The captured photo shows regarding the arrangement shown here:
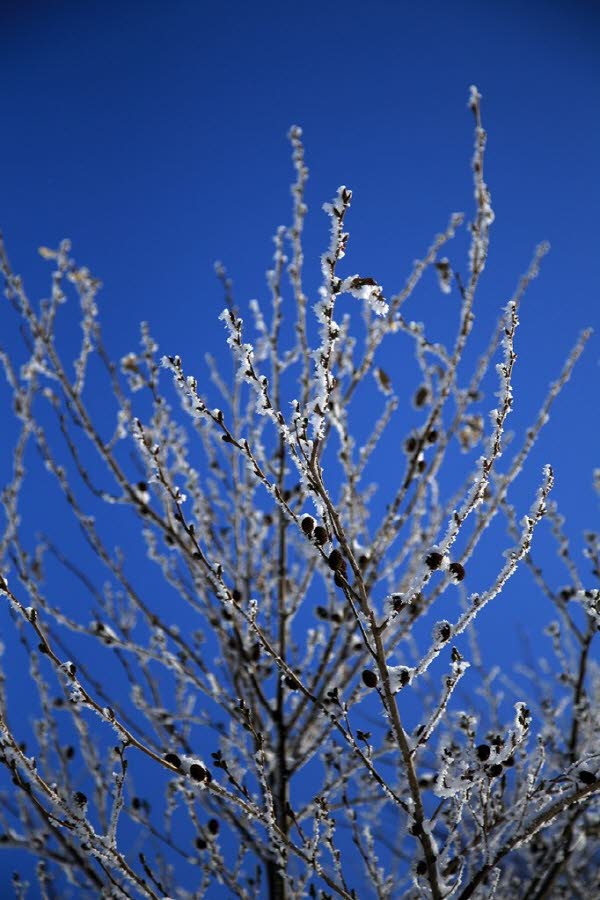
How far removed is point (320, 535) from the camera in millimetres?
1532

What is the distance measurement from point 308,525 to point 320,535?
5 centimetres

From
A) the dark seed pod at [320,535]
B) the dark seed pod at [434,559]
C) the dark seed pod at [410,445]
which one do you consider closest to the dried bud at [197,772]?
the dark seed pod at [320,535]

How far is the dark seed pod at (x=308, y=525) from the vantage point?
1.50 meters

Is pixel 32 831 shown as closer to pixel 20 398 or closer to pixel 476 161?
pixel 20 398

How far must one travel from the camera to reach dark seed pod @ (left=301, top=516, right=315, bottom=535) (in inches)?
59.1

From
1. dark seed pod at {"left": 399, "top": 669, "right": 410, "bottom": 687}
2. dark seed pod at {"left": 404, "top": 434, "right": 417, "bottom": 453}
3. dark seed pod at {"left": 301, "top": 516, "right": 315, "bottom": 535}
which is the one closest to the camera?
dark seed pod at {"left": 301, "top": 516, "right": 315, "bottom": 535}

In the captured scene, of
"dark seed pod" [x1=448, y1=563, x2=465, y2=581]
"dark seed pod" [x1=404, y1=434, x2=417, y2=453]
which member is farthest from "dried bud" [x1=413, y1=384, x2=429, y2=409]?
"dark seed pod" [x1=448, y1=563, x2=465, y2=581]

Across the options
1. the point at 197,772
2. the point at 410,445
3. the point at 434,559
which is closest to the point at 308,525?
the point at 434,559

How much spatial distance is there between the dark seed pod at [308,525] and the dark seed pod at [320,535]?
2 centimetres

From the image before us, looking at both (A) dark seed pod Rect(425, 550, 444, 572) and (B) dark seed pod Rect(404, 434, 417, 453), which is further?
(B) dark seed pod Rect(404, 434, 417, 453)

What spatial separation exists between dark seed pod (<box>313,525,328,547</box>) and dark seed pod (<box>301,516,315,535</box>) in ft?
0.06

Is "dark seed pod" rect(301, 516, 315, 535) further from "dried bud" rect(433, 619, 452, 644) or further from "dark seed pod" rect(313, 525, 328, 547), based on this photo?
"dried bud" rect(433, 619, 452, 644)

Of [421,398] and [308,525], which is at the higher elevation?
[421,398]

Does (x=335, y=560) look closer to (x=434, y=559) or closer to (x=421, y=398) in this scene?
(x=434, y=559)
